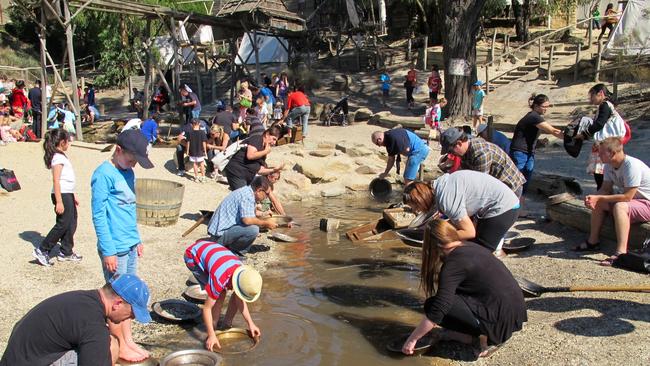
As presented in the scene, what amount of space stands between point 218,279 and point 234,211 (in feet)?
6.88

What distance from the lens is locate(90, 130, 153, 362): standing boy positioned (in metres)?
5.21

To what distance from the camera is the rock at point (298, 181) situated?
13430 mm

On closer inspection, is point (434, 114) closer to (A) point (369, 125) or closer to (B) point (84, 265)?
(A) point (369, 125)

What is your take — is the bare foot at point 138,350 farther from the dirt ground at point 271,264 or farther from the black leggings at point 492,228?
the black leggings at point 492,228

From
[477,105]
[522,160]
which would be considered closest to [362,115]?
[477,105]

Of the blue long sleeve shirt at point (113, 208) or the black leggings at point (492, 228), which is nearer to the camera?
the blue long sleeve shirt at point (113, 208)

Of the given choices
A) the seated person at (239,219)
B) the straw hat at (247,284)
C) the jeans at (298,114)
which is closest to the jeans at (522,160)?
the seated person at (239,219)

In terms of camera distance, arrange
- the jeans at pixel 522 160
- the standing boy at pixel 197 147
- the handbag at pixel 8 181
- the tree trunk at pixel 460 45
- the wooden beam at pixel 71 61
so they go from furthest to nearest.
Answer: the tree trunk at pixel 460 45, the wooden beam at pixel 71 61, the standing boy at pixel 197 147, the handbag at pixel 8 181, the jeans at pixel 522 160

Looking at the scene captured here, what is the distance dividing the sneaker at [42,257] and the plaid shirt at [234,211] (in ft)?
6.31

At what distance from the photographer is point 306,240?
9.73 m

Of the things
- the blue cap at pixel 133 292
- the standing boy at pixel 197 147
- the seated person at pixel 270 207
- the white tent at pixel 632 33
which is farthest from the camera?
the white tent at pixel 632 33

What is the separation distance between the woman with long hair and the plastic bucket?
248 inches

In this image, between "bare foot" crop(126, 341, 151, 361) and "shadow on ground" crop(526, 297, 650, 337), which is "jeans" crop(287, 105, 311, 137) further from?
"bare foot" crop(126, 341, 151, 361)

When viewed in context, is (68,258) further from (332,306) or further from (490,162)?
(490,162)
